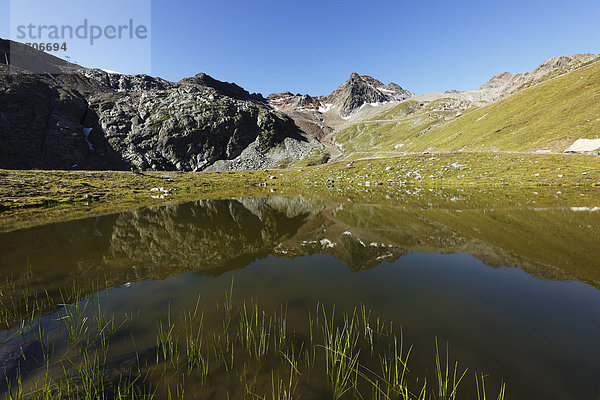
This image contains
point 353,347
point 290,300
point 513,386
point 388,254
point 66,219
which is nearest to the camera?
point 513,386

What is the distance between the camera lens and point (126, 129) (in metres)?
150

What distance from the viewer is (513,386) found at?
184 inches

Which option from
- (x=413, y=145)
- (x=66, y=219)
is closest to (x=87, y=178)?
(x=66, y=219)

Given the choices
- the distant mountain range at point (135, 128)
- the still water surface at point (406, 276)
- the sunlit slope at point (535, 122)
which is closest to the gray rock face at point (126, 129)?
the distant mountain range at point (135, 128)

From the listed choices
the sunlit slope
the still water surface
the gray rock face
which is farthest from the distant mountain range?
the still water surface

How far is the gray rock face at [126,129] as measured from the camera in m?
126

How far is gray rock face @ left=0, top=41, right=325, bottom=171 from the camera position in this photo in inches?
4961

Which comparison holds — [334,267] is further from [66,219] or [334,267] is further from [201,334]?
[66,219]

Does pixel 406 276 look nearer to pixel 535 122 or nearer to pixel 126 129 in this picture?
pixel 535 122

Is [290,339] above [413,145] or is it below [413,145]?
below

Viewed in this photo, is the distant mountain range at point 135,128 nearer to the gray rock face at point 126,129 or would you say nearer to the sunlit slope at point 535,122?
the gray rock face at point 126,129

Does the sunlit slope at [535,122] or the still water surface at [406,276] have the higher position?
the sunlit slope at [535,122]

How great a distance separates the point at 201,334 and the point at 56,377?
9.95ft

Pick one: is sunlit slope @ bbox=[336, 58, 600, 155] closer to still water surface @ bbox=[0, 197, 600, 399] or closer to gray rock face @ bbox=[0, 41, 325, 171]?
still water surface @ bbox=[0, 197, 600, 399]
